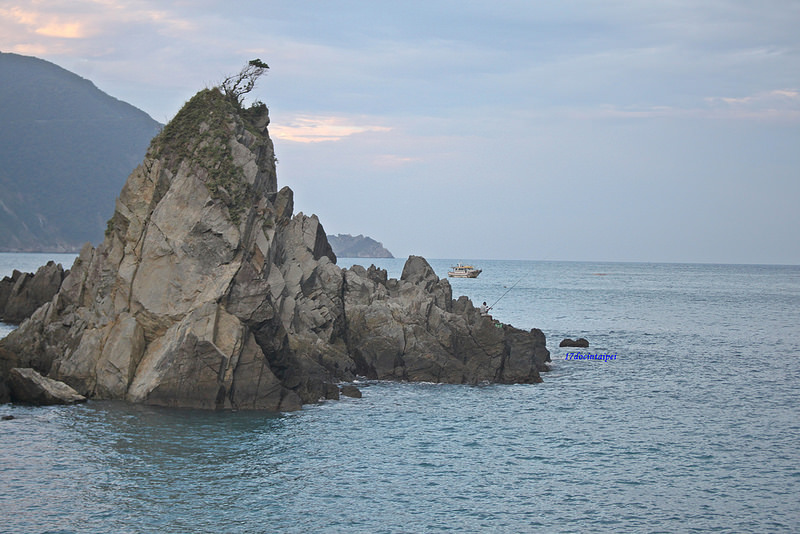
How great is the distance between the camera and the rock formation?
3750 cm

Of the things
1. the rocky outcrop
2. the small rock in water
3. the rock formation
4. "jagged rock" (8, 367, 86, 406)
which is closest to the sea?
the small rock in water

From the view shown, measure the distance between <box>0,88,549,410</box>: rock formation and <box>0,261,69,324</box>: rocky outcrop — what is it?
34169mm

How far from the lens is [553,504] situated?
1031 inches

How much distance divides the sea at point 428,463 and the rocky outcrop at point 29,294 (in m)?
46.0

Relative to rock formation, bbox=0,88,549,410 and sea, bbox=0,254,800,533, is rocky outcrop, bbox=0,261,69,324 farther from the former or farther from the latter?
sea, bbox=0,254,800,533

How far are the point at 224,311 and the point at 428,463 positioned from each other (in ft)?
45.1

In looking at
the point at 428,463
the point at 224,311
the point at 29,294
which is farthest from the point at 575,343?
the point at 29,294

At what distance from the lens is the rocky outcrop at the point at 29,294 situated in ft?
252

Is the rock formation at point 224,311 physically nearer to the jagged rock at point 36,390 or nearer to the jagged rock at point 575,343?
the jagged rock at point 36,390

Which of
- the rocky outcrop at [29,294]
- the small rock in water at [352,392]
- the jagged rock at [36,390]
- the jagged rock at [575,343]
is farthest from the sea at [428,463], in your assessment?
the rocky outcrop at [29,294]

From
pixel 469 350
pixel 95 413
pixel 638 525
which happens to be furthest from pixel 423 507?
pixel 469 350

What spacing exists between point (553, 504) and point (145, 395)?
20811 mm

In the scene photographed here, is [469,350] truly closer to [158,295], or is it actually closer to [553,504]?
[158,295]

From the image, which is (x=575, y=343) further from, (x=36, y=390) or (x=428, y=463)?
(x=36, y=390)
